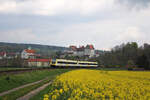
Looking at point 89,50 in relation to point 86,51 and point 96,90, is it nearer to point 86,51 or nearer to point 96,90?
point 86,51

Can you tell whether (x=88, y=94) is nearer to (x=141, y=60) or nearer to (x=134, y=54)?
(x=141, y=60)

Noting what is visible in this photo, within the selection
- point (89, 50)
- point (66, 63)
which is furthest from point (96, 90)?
point (89, 50)

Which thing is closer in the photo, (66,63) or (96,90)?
(96,90)

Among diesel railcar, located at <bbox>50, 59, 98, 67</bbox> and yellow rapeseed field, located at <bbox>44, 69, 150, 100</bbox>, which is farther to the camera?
diesel railcar, located at <bbox>50, 59, 98, 67</bbox>

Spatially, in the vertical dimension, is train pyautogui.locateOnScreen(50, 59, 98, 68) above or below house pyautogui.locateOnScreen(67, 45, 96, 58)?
below

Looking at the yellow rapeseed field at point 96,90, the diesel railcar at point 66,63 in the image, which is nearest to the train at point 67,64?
the diesel railcar at point 66,63

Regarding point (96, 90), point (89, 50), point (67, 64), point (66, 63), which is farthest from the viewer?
point (89, 50)

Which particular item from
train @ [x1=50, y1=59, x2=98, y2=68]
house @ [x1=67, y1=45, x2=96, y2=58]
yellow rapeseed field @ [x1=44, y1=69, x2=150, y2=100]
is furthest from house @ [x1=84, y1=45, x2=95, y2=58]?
yellow rapeseed field @ [x1=44, y1=69, x2=150, y2=100]

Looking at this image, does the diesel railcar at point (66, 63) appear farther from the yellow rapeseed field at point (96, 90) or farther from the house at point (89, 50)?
the house at point (89, 50)

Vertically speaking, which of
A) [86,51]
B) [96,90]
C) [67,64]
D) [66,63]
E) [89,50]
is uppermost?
[89,50]

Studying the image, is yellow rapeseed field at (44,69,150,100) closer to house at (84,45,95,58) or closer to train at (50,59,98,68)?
train at (50,59,98,68)

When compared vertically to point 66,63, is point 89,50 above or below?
above

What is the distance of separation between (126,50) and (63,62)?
3893 cm

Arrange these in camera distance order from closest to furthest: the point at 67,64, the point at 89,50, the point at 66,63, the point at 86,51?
the point at 66,63, the point at 67,64, the point at 89,50, the point at 86,51
